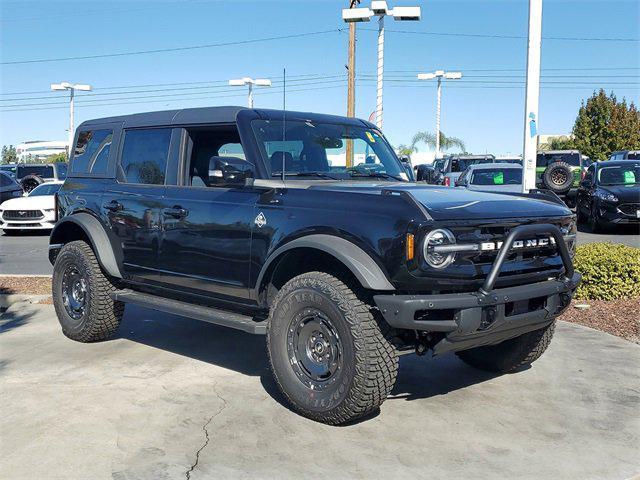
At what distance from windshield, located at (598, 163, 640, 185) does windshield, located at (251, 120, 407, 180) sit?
12101 mm

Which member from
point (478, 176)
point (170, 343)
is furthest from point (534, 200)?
point (478, 176)

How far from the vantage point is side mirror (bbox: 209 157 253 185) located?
480 cm

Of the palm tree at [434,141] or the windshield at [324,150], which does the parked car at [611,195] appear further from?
the palm tree at [434,141]

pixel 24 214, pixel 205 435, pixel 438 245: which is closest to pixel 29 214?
pixel 24 214

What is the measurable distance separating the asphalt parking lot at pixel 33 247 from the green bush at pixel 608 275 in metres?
Answer: 6.38

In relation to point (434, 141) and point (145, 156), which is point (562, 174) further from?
point (434, 141)

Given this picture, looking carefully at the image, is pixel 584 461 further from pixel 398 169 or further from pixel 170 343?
pixel 170 343

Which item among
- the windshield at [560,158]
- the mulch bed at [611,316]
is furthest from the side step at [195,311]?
the windshield at [560,158]

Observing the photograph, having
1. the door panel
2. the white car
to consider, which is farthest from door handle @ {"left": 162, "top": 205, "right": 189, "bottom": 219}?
the white car

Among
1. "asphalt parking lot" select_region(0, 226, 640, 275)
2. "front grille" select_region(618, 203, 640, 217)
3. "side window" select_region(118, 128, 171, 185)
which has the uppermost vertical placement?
"side window" select_region(118, 128, 171, 185)

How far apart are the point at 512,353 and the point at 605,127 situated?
145 ft

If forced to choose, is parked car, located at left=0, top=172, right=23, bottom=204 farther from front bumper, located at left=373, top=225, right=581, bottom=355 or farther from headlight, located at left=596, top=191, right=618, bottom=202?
front bumper, located at left=373, top=225, right=581, bottom=355

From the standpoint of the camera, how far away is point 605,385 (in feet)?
17.2

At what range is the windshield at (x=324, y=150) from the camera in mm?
5207
